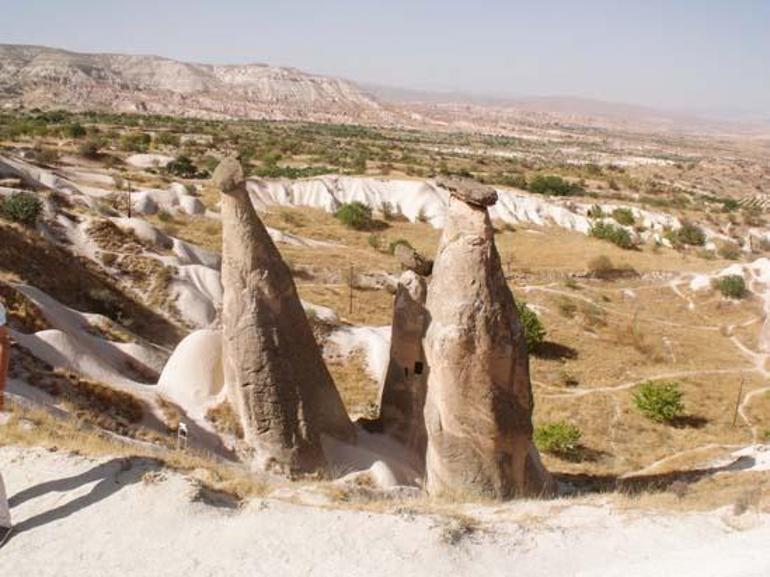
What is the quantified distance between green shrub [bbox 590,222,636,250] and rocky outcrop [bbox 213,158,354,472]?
34.8 m

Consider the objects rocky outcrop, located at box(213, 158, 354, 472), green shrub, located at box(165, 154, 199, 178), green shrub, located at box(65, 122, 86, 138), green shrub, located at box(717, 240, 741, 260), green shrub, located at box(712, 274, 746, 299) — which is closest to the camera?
rocky outcrop, located at box(213, 158, 354, 472)

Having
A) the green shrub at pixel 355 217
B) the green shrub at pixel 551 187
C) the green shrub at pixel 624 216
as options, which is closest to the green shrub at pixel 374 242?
the green shrub at pixel 355 217

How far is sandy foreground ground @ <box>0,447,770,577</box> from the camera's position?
5332 mm

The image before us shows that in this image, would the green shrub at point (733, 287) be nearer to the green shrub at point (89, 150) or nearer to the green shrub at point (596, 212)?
the green shrub at point (596, 212)

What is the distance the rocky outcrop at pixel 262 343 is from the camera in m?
8.14

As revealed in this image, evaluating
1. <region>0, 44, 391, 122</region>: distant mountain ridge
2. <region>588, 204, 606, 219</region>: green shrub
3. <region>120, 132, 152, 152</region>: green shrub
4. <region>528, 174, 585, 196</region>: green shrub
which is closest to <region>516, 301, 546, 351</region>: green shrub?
<region>588, 204, 606, 219</region>: green shrub

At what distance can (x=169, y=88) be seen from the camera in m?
160

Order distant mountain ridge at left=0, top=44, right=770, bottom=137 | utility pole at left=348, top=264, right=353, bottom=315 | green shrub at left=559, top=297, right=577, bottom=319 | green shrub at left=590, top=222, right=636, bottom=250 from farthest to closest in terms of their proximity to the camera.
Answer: distant mountain ridge at left=0, top=44, right=770, bottom=137
green shrub at left=590, top=222, right=636, bottom=250
green shrub at left=559, top=297, right=577, bottom=319
utility pole at left=348, top=264, right=353, bottom=315

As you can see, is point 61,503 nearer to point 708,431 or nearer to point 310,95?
point 708,431

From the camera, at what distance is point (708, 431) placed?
57.1 feet

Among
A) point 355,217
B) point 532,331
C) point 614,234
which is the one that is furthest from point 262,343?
point 614,234

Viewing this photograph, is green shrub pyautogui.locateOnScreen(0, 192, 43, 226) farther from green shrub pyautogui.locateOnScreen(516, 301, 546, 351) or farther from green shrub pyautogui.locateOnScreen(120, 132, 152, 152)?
green shrub pyautogui.locateOnScreen(120, 132, 152, 152)

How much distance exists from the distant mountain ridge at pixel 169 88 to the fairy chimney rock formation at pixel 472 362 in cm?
10058

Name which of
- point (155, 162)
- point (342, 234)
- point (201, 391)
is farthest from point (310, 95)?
point (201, 391)
